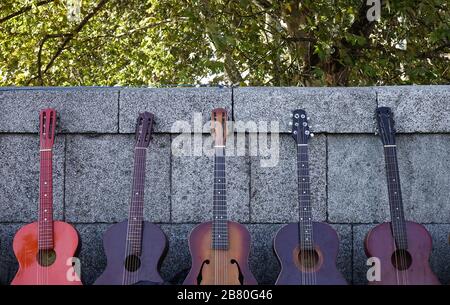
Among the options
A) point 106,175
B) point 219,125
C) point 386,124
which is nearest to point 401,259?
point 386,124

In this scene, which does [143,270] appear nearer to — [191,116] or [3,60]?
[191,116]

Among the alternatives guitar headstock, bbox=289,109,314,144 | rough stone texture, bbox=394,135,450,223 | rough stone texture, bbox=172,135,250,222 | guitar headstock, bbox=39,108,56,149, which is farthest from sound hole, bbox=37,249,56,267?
rough stone texture, bbox=394,135,450,223

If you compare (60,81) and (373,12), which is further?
(60,81)

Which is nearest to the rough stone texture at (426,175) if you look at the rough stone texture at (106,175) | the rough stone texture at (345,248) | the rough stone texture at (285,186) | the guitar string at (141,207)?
the rough stone texture at (345,248)

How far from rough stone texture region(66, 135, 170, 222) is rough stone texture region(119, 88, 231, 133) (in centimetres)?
12

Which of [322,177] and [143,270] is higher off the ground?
[322,177]

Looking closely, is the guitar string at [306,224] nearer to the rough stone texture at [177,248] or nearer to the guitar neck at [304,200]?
the guitar neck at [304,200]

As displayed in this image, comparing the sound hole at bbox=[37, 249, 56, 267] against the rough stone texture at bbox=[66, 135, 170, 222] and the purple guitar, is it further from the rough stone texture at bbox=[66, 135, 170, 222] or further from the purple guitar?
the rough stone texture at bbox=[66, 135, 170, 222]

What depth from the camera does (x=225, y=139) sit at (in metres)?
5.77

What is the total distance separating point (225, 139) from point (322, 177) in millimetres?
789

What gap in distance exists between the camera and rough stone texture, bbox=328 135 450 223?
6.03 meters

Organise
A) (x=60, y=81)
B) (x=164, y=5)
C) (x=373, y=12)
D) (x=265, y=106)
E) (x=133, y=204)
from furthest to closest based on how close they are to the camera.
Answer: (x=60, y=81) → (x=164, y=5) → (x=373, y=12) → (x=265, y=106) → (x=133, y=204)

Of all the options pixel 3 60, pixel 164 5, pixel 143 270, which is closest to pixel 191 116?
pixel 143 270

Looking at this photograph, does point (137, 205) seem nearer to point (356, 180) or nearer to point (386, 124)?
point (356, 180)
